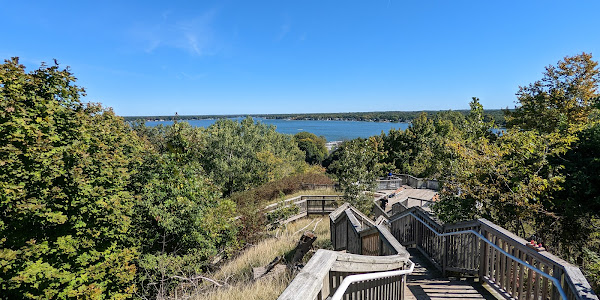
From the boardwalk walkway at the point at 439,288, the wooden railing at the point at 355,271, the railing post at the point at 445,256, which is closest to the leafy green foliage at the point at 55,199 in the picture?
the wooden railing at the point at 355,271

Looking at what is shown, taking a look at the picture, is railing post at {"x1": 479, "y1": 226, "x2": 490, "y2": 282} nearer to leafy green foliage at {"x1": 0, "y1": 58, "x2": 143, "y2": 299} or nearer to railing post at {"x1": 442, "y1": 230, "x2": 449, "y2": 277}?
railing post at {"x1": 442, "y1": 230, "x2": 449, "y2": 277}

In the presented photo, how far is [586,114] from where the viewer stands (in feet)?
56.5

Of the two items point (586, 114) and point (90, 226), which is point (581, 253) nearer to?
point (90, 226)

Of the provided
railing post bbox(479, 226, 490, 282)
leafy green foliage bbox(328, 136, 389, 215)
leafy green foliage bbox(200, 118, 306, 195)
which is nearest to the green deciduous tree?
leafy green foliage bbox(328, 136, 389, 215)

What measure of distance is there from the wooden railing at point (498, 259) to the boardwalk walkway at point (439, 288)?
0.19 m

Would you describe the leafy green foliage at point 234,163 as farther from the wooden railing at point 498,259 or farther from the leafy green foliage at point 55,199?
the wooden railing at point 498,259

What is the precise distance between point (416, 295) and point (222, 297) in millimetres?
2839

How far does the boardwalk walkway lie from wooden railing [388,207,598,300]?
19 centimetres

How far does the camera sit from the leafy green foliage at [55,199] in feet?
17.3

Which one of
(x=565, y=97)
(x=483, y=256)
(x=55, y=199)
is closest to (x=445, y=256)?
(x=483, y=256)

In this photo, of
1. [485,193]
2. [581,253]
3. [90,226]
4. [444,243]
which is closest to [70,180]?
[90,226]

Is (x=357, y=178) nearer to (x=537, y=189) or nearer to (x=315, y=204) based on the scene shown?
(x=315, y=204)

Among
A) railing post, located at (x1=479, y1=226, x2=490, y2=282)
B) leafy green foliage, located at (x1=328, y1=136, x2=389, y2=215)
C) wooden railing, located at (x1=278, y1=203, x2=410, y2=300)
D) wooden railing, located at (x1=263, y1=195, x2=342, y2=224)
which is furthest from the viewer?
wooden railing, located at (x1=263, y1=195, x2=342, y2=224)

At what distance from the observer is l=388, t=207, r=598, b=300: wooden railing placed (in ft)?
9.42
